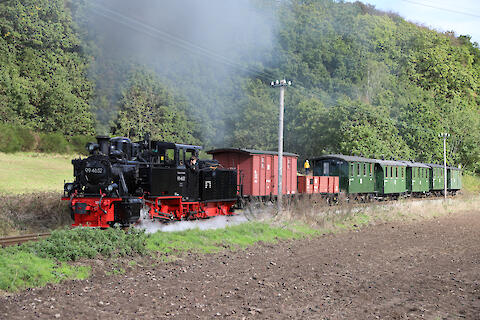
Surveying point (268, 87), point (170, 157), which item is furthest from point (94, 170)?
point (268, 87)

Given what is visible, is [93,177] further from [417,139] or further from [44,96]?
[417,139]

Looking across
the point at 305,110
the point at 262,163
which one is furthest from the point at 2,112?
the point at 305,110

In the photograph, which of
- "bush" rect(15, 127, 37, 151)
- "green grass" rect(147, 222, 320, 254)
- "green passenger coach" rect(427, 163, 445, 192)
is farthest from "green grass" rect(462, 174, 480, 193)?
"bush" rect(15, 127, 37, 151)

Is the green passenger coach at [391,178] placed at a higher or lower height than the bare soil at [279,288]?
higher

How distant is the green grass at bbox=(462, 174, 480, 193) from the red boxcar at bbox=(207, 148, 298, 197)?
3726 centimetres

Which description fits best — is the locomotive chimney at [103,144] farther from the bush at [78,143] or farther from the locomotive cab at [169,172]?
the bush at [78,143]

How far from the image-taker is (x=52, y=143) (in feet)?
96.0

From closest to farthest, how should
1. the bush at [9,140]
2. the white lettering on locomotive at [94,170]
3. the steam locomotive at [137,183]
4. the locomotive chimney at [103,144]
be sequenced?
the steam locomotive at [137,183]
the white lettering on locomotive at [94,170]
the locomotive chimney at [103,144]
the bush at [9,140]

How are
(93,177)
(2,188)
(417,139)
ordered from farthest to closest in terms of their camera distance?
(417,139) < (2,188) < (93,177)

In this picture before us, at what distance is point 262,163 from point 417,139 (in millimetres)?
36584

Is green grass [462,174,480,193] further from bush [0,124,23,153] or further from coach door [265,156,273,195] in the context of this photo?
bush [0,124,23,153]

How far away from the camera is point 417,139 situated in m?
51.6

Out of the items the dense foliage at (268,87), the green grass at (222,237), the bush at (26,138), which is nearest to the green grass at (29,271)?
the green grass at (222,237)

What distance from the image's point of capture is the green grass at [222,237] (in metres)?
10.6
